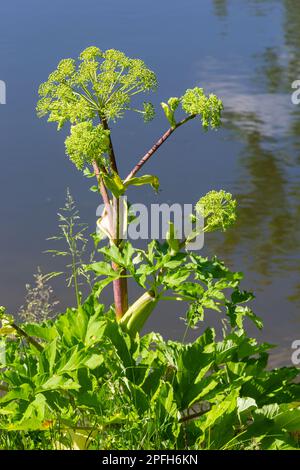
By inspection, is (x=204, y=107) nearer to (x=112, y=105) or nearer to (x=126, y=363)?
(x=112, y=105)

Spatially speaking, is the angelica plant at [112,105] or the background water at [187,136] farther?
the background water at [187,136]

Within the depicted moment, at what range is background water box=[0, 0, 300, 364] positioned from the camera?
19.1 ft

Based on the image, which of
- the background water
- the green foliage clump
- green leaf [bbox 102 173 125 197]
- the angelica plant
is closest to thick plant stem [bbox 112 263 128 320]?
the angelica plant

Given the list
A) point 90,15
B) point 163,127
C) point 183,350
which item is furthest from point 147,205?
point 90,15

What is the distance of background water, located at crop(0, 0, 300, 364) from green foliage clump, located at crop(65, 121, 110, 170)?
7.15 feet

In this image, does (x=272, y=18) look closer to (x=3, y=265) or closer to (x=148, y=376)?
(x=3, y=265)

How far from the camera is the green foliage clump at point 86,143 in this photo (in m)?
3.01

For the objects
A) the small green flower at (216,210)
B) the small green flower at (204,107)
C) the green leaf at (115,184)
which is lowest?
the small green flower at (216,210)

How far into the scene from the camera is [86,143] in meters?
3.01

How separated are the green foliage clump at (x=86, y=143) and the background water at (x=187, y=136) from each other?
218cm

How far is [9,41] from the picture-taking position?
10062 mm

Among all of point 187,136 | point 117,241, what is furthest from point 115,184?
point 187,136

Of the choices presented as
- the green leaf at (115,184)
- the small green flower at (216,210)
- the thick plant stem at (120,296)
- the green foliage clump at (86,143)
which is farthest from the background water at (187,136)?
the green foliage clump at (86,143)

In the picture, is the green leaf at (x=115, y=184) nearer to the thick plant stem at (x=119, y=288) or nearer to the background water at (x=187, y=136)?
the thick plant stem at (x=119, y=288)
